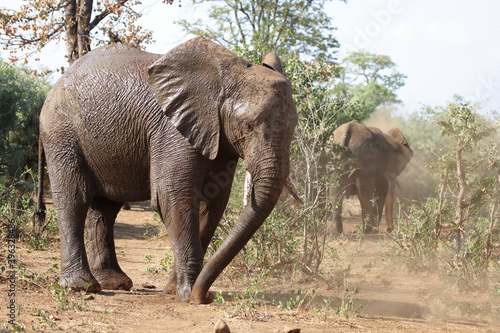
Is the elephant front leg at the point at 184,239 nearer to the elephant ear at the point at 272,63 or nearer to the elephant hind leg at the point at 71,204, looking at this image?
the elephant hind leg at the point at 71,204

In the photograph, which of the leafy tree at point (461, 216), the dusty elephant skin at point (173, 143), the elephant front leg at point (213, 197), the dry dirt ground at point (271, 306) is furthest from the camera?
the leafy tree at point (461, 216)

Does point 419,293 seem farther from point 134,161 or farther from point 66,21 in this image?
point 66,21

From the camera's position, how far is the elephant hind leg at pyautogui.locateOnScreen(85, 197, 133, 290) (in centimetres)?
656

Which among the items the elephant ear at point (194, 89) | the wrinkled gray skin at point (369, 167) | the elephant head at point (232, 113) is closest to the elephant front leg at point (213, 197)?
the elephant head at point (232, 113)

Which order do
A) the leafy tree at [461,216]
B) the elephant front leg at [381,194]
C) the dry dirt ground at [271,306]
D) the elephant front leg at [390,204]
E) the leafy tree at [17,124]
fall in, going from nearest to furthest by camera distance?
the dry dirt ground at [271,306] → the leafy tree at [461,216] → the leafy tree at [17,124] → the elephant front leg at [390,204] → the elephant front leg at [381,194]

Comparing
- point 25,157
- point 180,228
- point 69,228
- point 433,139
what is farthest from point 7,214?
point 433,139

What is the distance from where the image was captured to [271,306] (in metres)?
5.96

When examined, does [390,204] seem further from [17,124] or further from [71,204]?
[71,204]

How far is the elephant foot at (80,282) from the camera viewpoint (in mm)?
5941

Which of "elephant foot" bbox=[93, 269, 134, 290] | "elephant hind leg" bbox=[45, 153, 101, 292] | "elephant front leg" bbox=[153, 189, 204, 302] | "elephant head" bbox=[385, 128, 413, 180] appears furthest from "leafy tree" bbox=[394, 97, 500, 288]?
"elephant head" bbox=[385, 128, 413, 180]

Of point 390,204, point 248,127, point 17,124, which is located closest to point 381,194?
point 390,204

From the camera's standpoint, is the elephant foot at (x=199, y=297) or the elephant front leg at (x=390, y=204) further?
the elephant front leg at (x=390, y=204)

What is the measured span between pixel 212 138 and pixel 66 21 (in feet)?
26.4

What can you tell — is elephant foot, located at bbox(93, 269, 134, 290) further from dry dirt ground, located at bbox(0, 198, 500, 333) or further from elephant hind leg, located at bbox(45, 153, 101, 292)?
elephant hind leg, located at bbox(45, 153, 101, 292)
